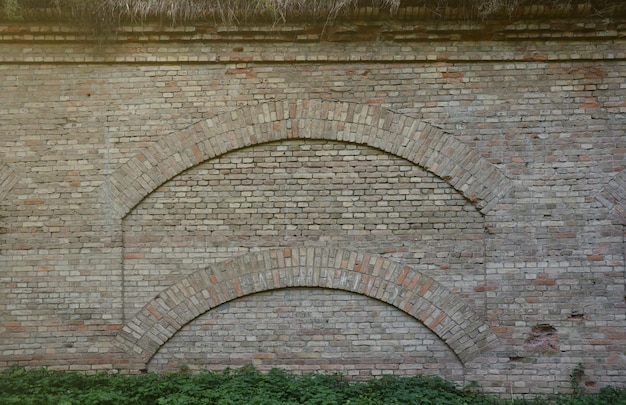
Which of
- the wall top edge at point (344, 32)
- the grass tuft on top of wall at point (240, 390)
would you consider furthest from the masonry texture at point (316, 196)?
the grass tuft on top of wall at point (240, 390)

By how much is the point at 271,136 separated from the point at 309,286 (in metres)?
1.74

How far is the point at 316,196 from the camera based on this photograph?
247 inches

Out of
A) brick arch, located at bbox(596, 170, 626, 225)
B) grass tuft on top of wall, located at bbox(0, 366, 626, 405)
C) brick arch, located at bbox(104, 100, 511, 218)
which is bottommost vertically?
grass tuft on top of wall, located at bbox(0, 366, 626, 405)

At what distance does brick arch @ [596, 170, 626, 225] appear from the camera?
6117mm

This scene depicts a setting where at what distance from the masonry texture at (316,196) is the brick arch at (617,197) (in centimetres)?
5

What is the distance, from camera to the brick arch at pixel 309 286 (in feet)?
20.2

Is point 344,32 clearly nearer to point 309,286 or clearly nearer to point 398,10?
point 398,10

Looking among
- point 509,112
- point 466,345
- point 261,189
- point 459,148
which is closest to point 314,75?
point 261,189

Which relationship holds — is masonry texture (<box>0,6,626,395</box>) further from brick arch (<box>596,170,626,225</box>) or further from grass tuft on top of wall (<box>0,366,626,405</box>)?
grass tuft on top of wall (<box>0,366,626,405</box>)

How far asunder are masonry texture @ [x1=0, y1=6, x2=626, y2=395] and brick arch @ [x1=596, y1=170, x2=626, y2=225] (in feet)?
0.15

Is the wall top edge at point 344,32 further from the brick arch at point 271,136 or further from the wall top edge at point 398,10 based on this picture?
the brick arch at point 271,136

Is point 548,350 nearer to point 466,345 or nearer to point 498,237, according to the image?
point 466,345

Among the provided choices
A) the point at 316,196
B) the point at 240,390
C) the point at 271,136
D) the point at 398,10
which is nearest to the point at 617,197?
the point at 398,10

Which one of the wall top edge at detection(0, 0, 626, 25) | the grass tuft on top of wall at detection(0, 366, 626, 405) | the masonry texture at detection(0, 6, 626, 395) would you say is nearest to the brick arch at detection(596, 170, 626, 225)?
the masonry texture at detection(0, 6, 626, 395)
